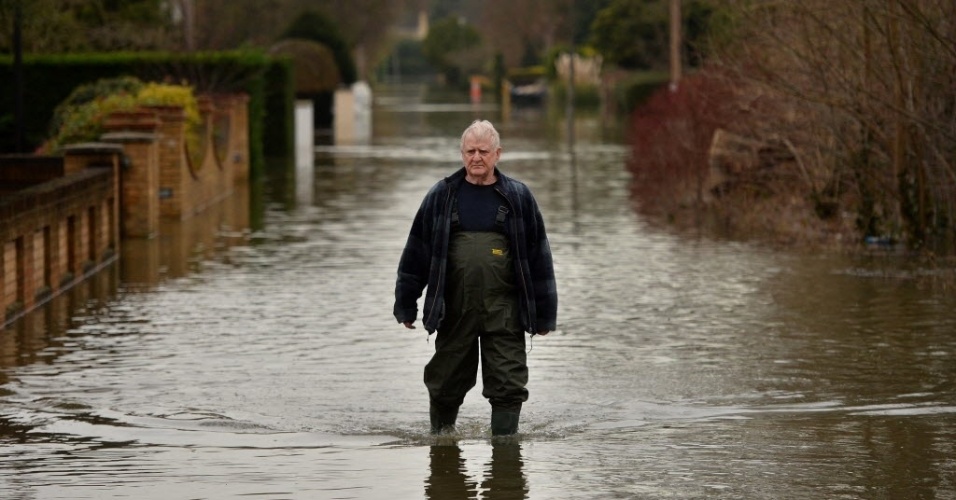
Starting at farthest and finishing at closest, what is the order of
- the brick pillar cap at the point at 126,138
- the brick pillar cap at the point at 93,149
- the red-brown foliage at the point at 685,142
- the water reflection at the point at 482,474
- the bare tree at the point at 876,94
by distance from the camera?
the red-brown foliage at the point at 685,142, the brick pillar cap at the point at 126,138, the brick pillar cap at the point at 93,149, the bare tree at the point at 876,94, the water reflection at the point at 482,474

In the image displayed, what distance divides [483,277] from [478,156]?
59cm

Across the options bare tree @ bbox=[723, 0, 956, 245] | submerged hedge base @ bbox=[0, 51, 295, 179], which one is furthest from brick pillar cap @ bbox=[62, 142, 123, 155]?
submerged hedge base @ bbox=[0, 51, 295, 179]

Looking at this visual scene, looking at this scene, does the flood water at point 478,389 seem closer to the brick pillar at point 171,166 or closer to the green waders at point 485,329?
the green waders at point 485,329

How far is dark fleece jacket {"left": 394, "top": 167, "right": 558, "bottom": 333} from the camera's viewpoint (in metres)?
8.53

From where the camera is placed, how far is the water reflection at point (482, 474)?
25.0ft

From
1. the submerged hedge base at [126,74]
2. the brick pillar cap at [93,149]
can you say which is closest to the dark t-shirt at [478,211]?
the brick pillar cap at [93,149]

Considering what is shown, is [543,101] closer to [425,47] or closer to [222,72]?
[222,72]

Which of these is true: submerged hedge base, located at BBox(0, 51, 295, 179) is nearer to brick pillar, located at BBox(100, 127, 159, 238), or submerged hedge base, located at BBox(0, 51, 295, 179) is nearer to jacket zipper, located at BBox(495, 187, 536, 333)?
brick pillar, located at BBox(100, 127, 159, 238)

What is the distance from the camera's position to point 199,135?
24.5 meters

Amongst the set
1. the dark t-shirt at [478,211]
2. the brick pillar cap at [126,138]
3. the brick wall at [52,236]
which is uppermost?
the brick pillar cap at [126,138]

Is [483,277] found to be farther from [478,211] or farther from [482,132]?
[482,132]

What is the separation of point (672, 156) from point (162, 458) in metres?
16.2

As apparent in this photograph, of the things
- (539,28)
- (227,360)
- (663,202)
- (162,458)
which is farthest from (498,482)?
(539,28)

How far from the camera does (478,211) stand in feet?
28.2
